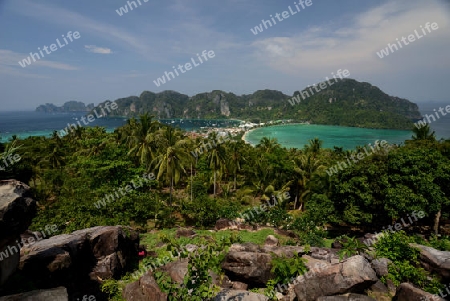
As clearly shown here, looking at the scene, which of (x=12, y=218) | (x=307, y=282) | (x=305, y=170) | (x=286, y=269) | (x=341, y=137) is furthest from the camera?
(x=341, y=137)

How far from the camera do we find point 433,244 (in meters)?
11.0

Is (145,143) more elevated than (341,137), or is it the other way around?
(145,143)

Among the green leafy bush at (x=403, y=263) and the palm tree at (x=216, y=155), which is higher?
the palm tree at (x=216, y=155)

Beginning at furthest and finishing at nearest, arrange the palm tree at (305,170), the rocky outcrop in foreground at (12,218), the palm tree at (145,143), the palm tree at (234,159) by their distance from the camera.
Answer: the palm tree at (234,159) < the palm tree at (145,143) < the palm tree at (305,170) < the rocky outcrop in foreground at (12,218)

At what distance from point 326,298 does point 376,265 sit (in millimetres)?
3517

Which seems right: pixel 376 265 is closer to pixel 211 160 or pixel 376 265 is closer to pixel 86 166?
pixel 86 166

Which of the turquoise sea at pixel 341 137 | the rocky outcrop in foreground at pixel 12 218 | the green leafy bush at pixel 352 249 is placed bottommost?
the turquoise sea at pixel 341 137

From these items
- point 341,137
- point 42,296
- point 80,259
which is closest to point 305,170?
point 80,259

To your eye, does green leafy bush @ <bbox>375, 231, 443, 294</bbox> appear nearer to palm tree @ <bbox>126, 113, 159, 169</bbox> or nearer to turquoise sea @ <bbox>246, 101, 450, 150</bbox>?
palm tree @ <bbox>126, 113, 159, 169</bbox>

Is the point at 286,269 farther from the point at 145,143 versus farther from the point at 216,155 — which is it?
the point at 216,155

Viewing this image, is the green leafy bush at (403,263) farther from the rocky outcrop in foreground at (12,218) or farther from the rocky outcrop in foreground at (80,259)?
the rocky outcrop in foreground at (12,218)

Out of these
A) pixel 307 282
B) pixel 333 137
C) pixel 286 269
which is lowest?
pixel 333 137

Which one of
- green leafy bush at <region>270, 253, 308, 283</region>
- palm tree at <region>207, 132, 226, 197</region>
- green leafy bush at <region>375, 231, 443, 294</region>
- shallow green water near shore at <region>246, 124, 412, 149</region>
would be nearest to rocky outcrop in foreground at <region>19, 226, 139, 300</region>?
green leafy bush at <region>270, 253, 308, 283</region>

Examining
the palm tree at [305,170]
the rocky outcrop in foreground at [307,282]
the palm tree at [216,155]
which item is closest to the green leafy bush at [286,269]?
the rocky outcrop in foreground at [307,282]
